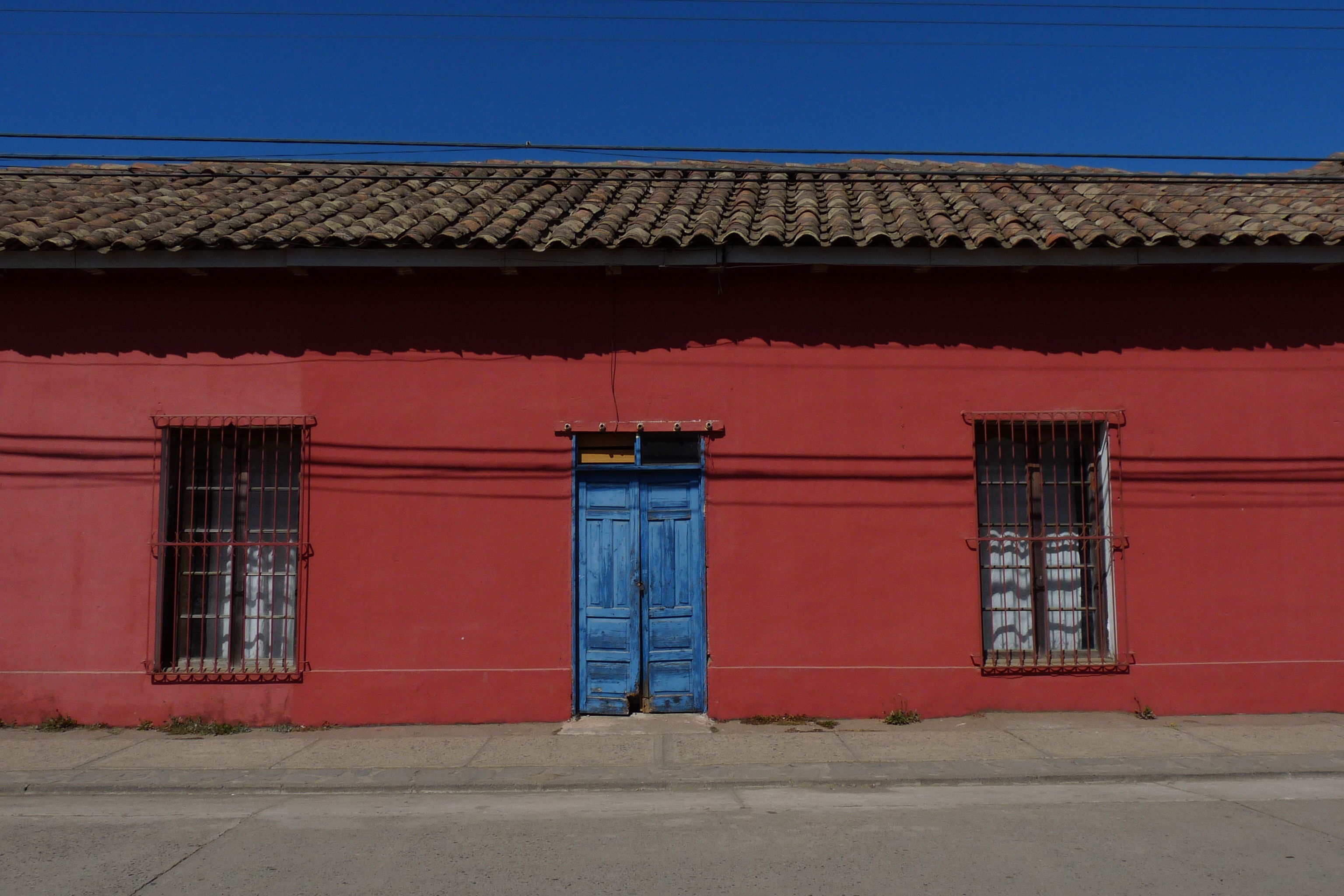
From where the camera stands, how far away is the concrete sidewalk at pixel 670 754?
6125 mm

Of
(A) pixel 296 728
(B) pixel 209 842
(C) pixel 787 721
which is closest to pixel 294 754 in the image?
(A) pixel 296 728

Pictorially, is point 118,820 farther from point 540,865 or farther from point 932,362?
point 932,362

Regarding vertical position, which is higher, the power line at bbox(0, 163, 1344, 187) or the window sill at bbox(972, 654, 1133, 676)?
the power line at bbox(0, 163, 1344, 187)

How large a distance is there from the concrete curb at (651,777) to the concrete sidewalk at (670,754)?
0.01 metres

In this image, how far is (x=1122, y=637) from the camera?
25.6 ft

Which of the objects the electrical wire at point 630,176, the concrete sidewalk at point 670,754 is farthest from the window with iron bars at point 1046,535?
the electrical wire at point 630,176

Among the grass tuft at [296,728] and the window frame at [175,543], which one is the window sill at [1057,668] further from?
the window frame at [175,543]

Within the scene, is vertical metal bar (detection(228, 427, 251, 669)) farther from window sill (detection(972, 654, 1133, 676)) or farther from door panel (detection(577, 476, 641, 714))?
window sill (detection(972, 654, 1133, 676))

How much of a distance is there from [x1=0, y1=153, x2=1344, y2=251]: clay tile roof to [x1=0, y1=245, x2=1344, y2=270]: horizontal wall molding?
75 millimetres

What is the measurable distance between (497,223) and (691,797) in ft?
16.1

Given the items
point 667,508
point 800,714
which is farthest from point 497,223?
point 800,714

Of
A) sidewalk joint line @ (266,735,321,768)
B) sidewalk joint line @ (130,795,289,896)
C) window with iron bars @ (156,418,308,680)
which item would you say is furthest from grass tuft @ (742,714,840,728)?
window with iron bars @ (156,418,308,680)

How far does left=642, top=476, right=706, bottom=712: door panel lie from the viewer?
7801 mm

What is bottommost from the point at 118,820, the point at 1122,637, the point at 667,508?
the point at 118,820
